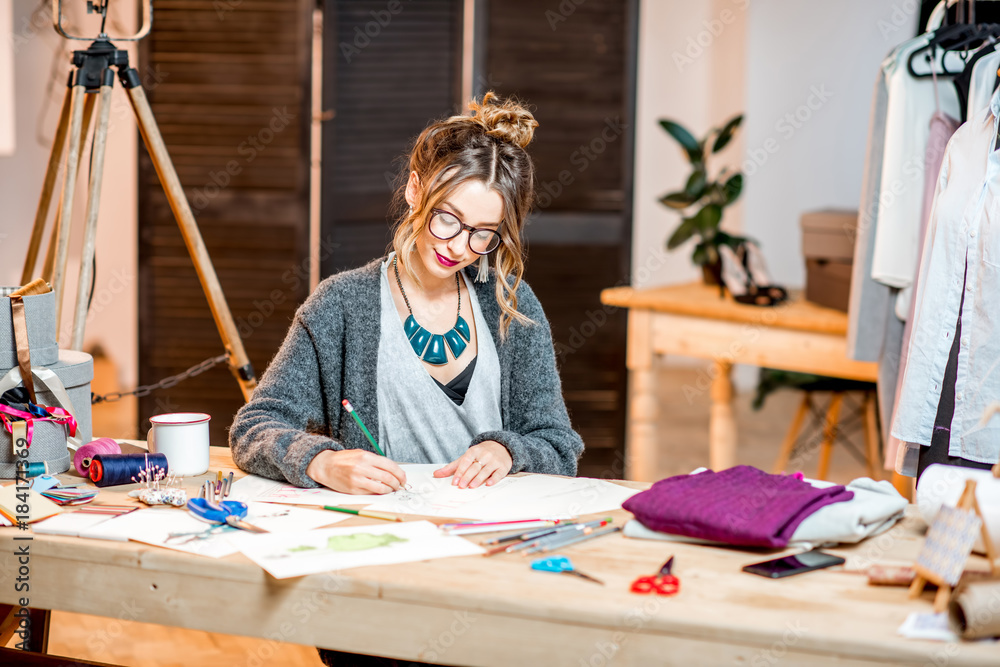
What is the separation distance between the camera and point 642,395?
3.27 m

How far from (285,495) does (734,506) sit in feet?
2.09

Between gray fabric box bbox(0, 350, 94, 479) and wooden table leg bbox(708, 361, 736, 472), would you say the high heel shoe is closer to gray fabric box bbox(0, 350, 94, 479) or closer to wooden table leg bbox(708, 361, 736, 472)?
wooden table leg bbox(708, 361, 736, 472)

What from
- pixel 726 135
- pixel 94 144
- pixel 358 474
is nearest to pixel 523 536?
pixel 358 474

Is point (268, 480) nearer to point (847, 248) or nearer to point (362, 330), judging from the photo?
point (362, 330)

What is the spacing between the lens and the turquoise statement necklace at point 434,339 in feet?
5.80

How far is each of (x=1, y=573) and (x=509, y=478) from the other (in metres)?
0.72

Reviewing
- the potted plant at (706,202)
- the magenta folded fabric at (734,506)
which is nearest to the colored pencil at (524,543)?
the magenta folded fabric at (734,506)

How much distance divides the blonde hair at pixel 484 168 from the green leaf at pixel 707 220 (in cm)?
160

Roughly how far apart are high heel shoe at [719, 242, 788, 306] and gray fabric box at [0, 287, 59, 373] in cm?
208

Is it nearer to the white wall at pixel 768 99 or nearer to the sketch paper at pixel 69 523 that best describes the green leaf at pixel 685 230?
the white wall at pixel 768 99

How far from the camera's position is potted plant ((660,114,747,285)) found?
10.7 feet

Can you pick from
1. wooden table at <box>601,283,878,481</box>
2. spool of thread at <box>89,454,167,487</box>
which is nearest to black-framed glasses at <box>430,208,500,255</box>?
spool of thread at <box>89,454,167,487</box>

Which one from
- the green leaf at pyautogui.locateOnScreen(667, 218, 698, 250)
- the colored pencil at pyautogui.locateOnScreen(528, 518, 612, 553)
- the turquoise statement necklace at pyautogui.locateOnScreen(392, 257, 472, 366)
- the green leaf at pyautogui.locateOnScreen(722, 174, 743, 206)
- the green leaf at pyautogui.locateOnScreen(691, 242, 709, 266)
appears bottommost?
the colored pencil at pyautogui.locateOnScreen(528, 518, 612, 553)

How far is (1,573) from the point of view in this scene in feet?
4.14
